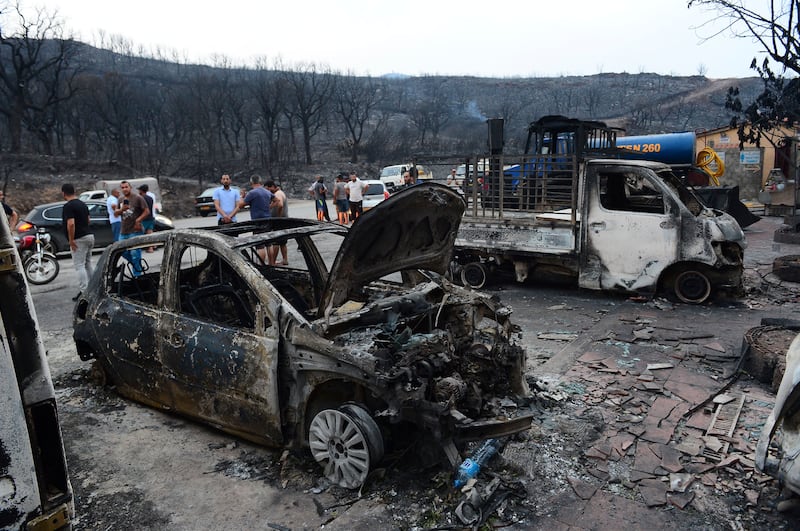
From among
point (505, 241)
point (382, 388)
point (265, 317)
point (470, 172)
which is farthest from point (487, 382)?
point (470, 172)

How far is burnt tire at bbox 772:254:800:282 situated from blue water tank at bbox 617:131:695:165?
758 cm

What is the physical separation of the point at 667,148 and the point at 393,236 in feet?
51.6

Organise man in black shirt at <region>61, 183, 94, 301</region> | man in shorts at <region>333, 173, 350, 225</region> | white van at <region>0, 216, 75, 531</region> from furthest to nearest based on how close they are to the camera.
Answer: man in shorts at <region>333, 173, 350, 225</region>
man in black shirt at <region>61, 183, 94, 301</region>
white van at <region>0, 216, 75, 531</region>

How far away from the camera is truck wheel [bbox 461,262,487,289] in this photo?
9320mm

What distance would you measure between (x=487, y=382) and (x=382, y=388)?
4.46 feet

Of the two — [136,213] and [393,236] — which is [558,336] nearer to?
[393,236]

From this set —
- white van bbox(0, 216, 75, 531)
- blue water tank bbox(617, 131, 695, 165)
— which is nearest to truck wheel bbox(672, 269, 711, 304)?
white van bbox(0, 216, 75, 531)

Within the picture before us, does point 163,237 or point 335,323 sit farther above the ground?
point 163,237

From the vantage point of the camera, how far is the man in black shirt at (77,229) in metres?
8.79

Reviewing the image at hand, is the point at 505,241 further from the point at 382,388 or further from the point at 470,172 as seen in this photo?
the point at 382,388

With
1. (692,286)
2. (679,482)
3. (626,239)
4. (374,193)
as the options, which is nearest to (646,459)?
(679,482)

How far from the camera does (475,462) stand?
3.62 m

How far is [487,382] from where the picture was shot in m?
4.46

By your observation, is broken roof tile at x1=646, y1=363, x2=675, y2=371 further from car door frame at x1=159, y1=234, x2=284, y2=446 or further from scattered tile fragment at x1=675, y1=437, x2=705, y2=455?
car door frame at x1=159, y1=234, x2=284, y2=446
